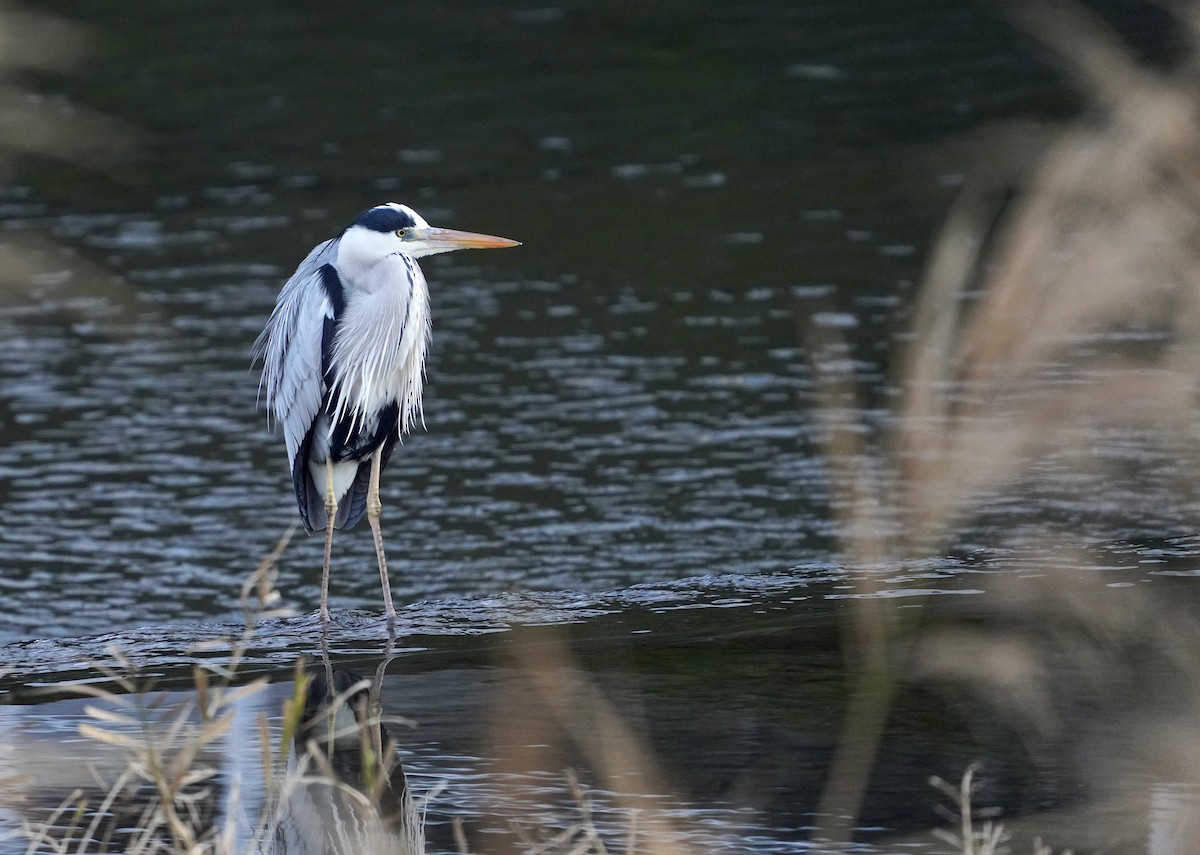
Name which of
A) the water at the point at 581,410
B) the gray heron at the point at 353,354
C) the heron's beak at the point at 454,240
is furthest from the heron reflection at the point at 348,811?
the heron's beak at the point at 454,240

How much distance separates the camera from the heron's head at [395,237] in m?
6.03

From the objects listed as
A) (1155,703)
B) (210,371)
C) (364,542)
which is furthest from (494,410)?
(1155,703)

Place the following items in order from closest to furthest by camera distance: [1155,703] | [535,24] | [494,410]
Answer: [1155,703] → [494,410] → [535,24]

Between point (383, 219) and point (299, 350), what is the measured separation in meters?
0.64

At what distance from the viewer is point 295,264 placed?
10727 mm

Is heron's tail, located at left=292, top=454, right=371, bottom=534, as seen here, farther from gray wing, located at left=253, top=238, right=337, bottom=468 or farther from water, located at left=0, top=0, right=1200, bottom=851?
water, located at left=0, top=0, right=1200, bottom=851

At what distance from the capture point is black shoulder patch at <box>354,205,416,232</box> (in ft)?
19.7

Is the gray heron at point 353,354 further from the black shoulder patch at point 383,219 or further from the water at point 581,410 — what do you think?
the water at point 581,410

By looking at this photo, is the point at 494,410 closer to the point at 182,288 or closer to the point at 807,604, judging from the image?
the point at 182,288

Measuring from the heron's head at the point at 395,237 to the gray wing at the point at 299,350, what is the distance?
238 mm

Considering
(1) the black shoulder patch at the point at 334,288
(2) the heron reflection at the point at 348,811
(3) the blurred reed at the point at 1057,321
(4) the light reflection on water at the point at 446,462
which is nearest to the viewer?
(3) the blurred reed at the point at 1057,321

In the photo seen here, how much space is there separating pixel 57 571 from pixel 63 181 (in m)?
6.55

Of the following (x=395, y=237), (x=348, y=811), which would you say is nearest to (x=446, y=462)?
(x=395, y=237)

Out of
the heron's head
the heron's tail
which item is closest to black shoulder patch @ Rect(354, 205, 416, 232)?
the heron's head
